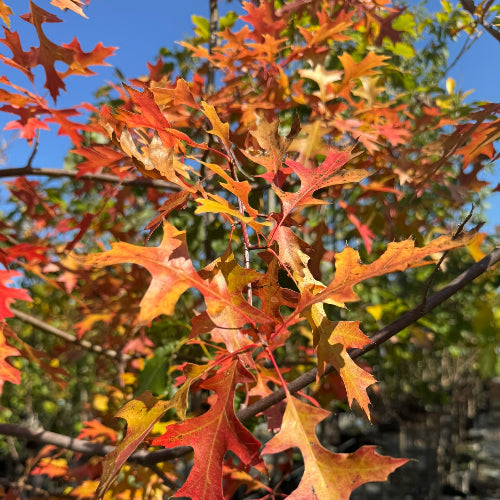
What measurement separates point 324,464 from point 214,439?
15 centimetres

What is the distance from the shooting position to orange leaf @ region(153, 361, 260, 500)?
24.3 inches

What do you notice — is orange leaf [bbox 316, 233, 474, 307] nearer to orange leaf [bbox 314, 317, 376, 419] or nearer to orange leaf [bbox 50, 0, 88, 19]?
orange leaf [bbox 314, 317, 376, 419]

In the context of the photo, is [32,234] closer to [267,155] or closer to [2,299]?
[2,299]

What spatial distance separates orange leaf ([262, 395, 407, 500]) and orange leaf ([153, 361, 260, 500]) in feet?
0.20

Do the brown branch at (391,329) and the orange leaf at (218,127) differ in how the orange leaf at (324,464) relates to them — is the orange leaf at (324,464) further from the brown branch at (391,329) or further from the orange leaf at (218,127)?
the orange leaf at (218,127)

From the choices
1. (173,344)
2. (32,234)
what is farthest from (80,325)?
(32,234)

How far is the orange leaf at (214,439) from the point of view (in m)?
0.62

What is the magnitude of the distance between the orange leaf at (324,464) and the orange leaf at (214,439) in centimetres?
6

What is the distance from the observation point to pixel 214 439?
0.64 metres

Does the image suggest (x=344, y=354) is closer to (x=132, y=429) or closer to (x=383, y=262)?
(x=383, y=262)

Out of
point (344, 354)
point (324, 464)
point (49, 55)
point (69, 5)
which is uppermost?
point (49, 55)

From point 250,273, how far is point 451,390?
16.5 ft

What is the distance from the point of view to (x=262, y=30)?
4.77 feet

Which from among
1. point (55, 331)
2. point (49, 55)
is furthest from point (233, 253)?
point (55, 331)
